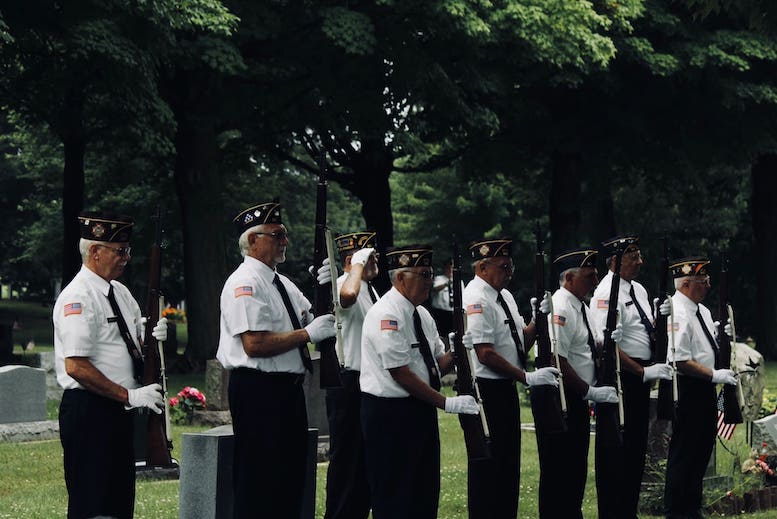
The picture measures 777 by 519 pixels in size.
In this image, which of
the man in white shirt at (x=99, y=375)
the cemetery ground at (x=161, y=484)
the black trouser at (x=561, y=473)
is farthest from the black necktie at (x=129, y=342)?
the black trouser at (x=561, y=473)

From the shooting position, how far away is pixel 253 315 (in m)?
8.48

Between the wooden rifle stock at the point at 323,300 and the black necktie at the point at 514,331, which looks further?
the black necktie at the point at 514,331

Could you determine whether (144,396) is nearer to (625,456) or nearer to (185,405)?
(625,456)

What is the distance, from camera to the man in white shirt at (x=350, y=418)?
10.7 m

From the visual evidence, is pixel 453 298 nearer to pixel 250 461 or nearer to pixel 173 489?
pixel 250 461

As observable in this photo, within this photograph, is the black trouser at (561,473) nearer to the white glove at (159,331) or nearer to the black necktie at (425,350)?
the black necktie at (425,350)

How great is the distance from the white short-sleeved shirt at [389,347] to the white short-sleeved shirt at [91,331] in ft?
4.65

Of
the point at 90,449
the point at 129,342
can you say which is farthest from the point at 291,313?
the point at 90,449

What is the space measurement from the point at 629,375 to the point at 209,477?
12.2 feet

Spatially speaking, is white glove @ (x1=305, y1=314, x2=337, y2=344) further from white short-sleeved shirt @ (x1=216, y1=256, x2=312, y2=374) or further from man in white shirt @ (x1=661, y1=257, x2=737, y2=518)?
man in white shirt @ (x1=661, y1=257, x2=737, y2=518)

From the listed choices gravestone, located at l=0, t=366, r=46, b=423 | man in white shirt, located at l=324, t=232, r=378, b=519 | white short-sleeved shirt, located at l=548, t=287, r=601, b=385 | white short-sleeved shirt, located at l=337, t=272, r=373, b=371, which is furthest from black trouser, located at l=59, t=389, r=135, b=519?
gravestone, located at l=0, t=366, r=46, b=423

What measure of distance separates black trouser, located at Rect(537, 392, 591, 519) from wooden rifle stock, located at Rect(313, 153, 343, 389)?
2.43 m

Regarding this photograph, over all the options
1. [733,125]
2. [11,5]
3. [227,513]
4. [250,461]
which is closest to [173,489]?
[227,513]

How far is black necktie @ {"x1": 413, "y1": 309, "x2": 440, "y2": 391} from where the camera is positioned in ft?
29.2
